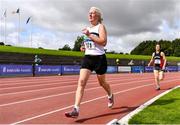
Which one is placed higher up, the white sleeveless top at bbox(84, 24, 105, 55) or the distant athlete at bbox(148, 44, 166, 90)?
the white sleeveless top at bbox(84, 24, 105, 55)

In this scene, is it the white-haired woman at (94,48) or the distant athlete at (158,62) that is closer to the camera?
the white-haired woman at (94,48)

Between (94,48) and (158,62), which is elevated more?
(94,48)

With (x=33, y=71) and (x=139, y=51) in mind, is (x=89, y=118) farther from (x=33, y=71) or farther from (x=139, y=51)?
(x=139, y=51)

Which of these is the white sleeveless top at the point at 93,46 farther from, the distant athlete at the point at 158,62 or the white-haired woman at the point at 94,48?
the distant athlete at the point at 158,62

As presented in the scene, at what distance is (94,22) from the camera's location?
9.22 m

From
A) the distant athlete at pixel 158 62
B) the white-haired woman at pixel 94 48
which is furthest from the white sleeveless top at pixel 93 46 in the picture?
the distant athlete at pixel 158 62

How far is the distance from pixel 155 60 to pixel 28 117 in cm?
976

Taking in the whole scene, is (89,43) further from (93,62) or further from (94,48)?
(93,62)

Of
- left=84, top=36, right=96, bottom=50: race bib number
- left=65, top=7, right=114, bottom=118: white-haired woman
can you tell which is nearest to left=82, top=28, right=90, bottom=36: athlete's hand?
left=65, top=7, right=114, bottom=118: white-haired woman

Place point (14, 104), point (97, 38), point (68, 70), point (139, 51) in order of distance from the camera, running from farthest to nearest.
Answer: point (139, 51) < point (68, 70) < point (14, 104) < point (97, 38)

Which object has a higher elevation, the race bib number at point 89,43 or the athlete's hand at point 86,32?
the athlete's hand at point 86,32

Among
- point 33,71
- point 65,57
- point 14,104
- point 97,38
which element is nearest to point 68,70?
point 33,71

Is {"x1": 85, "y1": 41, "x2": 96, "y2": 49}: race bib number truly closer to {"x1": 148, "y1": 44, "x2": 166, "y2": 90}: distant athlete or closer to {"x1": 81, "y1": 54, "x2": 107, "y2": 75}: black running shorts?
{"x1": 81, "y1": 54, "x2": 107, "y2": 75}: black running shorts

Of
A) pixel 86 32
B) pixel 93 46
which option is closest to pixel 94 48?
pixel 93 46
